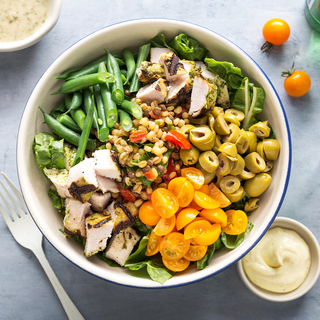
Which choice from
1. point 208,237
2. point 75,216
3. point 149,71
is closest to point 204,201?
point 208,237

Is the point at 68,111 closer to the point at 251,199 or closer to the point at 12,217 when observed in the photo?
the point at 12,217

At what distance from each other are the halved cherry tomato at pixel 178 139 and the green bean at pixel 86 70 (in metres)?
0.87

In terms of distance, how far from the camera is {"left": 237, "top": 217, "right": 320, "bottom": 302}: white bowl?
115 inches

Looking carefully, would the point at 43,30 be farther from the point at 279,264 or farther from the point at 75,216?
the point at 279,264

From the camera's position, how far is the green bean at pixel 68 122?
8.74 feet

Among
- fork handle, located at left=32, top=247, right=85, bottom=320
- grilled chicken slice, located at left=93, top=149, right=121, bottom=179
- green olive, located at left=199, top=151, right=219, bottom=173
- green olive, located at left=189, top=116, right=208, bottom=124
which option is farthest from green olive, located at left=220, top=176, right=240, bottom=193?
fork handle, located at left=32, top=247, right=85, bottom=320

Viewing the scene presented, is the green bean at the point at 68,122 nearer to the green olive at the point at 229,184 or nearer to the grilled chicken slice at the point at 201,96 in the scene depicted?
the grilled chicken slice at the point at 201,96

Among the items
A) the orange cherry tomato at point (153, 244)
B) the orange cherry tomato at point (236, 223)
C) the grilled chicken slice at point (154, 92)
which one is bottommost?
the orange cherry tomato at point (153, 244)

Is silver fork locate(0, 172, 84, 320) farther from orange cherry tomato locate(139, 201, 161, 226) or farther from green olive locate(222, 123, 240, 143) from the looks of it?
green olive locate(222, 123, 240, 143)

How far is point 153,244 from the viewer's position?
2.61 meters

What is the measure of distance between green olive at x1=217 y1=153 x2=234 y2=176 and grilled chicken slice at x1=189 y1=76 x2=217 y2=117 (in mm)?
426

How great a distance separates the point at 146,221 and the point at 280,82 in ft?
6.73

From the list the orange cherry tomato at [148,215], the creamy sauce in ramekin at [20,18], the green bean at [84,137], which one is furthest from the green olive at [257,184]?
the creamy sauce in ramekin at [20,18]

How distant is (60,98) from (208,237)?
5.92ft
